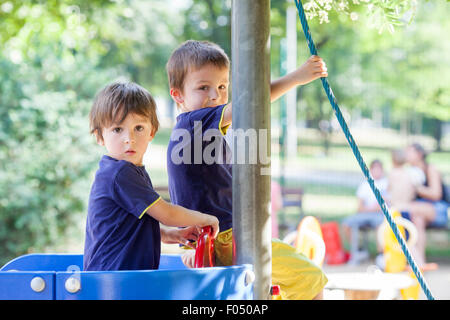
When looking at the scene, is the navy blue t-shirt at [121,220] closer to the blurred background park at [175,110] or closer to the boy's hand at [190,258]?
the boy's hand at [190,258]

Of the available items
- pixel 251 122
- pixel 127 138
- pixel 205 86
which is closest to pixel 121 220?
pixel 127 138

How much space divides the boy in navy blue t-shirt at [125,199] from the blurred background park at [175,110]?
89cm

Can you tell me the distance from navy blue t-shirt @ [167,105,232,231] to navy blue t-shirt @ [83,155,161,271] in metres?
0.28

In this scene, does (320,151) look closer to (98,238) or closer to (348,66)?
(348,66)

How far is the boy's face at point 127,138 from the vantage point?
2.22m

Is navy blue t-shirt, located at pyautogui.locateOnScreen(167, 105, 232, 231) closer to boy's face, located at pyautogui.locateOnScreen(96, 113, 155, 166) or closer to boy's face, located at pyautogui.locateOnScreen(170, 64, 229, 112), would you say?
boy's face, located at pyautogui.locateOnScreen(170, 64, 229, 112)

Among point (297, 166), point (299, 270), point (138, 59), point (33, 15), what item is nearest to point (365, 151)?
point (297, 166)

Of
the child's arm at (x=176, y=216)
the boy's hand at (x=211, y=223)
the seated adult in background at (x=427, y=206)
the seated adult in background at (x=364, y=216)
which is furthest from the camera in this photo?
the seated adult in background at (x=364, y=216)

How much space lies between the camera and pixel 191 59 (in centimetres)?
250

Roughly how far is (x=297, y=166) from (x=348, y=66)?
3368mm

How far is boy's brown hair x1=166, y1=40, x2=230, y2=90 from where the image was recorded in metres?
2.49

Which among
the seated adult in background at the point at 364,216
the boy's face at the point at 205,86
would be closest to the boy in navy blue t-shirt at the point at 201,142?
the boy's face at the point at 205,86

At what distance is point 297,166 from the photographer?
1384cm

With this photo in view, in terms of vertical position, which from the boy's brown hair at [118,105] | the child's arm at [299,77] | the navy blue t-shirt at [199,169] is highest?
the child's arm at [299,77]
